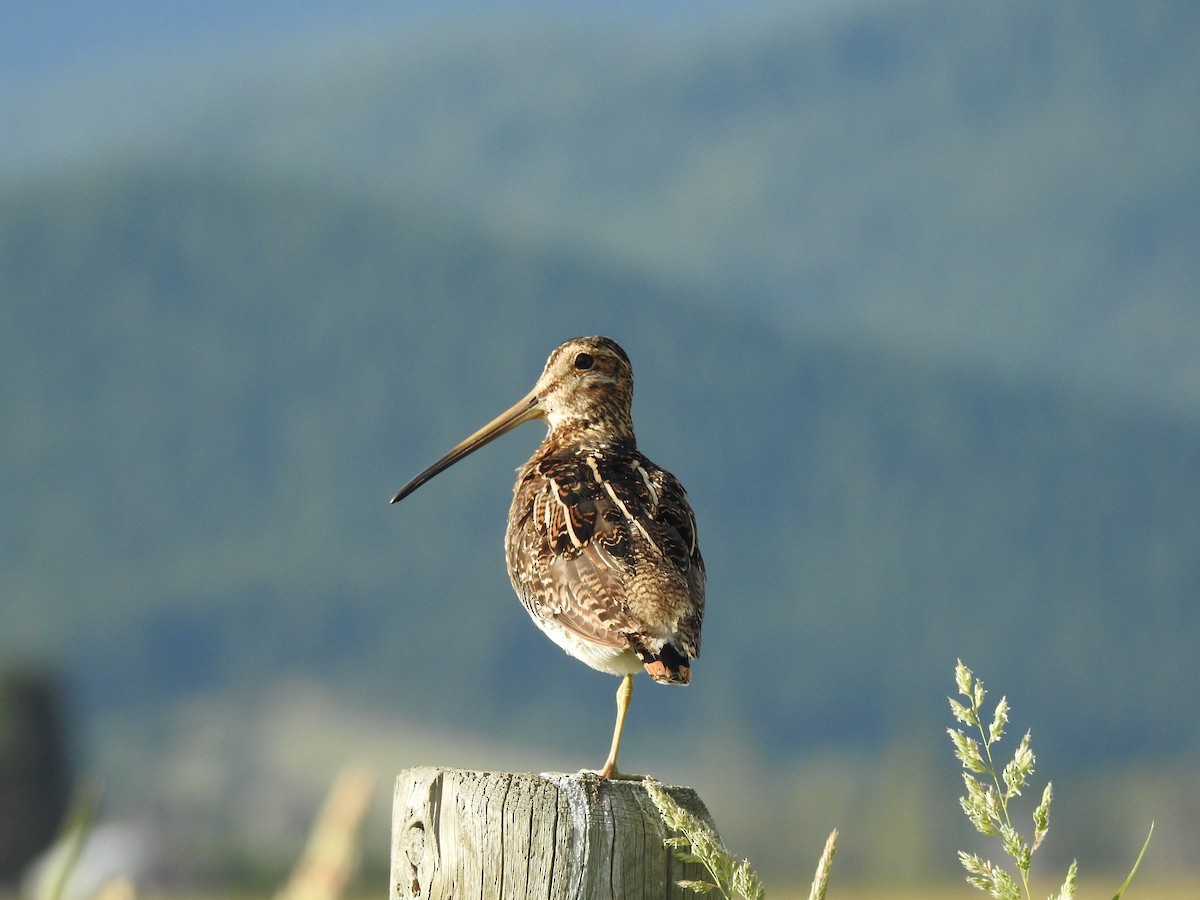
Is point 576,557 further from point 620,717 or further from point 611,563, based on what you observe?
point 620,717

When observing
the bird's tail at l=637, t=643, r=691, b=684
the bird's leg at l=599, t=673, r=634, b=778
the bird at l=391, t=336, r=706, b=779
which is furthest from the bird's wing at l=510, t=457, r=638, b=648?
the bird's leg at l=599, t=673, r=634, b=778

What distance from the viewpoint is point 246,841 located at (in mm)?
151625

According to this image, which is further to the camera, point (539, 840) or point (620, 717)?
point (620, 717)

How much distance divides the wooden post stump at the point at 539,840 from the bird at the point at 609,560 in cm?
73

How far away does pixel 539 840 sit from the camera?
4309mm

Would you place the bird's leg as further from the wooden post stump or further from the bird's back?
the wooden post stump

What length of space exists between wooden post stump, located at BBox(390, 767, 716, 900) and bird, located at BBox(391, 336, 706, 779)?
28.9 inches

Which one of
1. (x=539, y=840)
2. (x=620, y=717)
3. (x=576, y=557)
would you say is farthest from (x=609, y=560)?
(x=539, y=840)

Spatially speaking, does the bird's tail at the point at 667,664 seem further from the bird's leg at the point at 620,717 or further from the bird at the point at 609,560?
the bird's leg at the point at 620,717

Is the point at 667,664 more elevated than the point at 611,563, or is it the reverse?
the point at 611,563

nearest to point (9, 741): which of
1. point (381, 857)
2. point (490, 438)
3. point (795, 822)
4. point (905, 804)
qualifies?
point (381, 857)

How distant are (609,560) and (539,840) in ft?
5.75

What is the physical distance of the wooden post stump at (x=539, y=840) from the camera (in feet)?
14.1

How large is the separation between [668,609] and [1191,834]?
13943 cm
